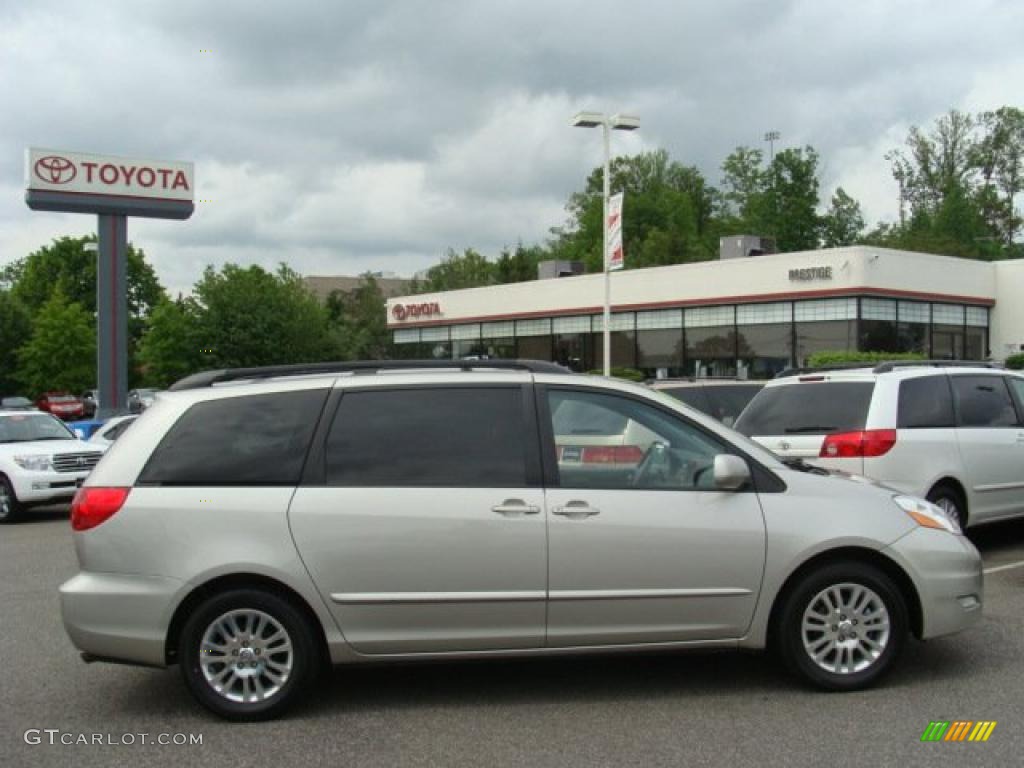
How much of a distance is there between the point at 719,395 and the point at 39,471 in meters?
9.62

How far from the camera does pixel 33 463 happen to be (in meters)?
14.5

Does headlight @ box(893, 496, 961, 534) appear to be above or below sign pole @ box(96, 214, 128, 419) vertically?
below

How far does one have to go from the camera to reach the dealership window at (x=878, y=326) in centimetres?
3158

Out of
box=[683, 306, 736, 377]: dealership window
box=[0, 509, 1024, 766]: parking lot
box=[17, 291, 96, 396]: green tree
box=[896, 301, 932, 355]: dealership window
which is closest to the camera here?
box=[0, 509, 1024, 766]: parking lot

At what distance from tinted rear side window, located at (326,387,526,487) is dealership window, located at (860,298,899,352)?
28382 millimetres

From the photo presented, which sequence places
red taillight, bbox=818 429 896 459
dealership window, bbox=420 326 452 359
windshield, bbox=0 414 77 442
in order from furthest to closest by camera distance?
1. dealership window, bbox=420 326 452 359
2. windshield, bbox=0 414 77 442
3. red taillight, bbox=818 429 896 459

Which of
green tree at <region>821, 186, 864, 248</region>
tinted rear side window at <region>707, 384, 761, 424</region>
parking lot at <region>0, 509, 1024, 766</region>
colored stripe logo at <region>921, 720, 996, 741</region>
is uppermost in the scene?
green tree at <region>821, 186, 864, 248</region>

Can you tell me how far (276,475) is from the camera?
204 inches

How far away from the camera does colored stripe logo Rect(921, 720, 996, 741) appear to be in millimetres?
4664

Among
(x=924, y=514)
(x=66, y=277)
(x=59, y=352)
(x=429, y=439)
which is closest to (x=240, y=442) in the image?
(x=429, y=439)

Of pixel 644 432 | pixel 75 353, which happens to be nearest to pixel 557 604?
pixel 644 432

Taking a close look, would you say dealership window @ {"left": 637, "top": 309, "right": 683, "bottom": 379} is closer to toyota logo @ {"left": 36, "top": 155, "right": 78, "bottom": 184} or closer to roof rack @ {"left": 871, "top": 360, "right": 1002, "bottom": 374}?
toyota logo @ {"left": 36, "top": 155, "right": 78, "bottom": 184}

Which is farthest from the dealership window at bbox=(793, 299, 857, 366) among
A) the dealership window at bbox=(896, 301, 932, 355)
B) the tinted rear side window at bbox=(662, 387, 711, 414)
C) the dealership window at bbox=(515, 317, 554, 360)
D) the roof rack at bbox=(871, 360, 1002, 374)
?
the roof rack at bbox=(871, 360, 1002, 374)

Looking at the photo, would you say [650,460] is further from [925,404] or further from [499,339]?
A: [499,339]
